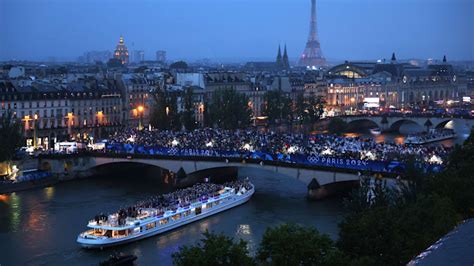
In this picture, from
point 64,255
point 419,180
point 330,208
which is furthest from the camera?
point 330,208

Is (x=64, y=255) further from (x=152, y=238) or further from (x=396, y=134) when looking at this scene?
(x=396, y=134)

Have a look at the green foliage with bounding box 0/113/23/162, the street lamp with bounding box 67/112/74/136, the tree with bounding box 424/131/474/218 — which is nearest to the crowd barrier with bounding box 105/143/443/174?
the tree with bounding box 424/131/474/218

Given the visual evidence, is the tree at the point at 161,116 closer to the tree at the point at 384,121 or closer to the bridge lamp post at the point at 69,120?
the bridge lamp post at the point at 69,120

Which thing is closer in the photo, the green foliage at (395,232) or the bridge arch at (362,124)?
the green foliage at (395,232)

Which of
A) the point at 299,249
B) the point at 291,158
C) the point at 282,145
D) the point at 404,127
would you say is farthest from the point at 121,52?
the point at 299,249

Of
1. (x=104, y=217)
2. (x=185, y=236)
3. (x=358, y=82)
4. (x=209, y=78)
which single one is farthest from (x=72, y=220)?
(x=358, y=82)

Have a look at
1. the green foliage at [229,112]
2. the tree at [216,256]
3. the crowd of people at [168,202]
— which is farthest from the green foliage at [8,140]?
the tree at [216,256]

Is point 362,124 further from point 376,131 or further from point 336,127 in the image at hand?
point 336,127
